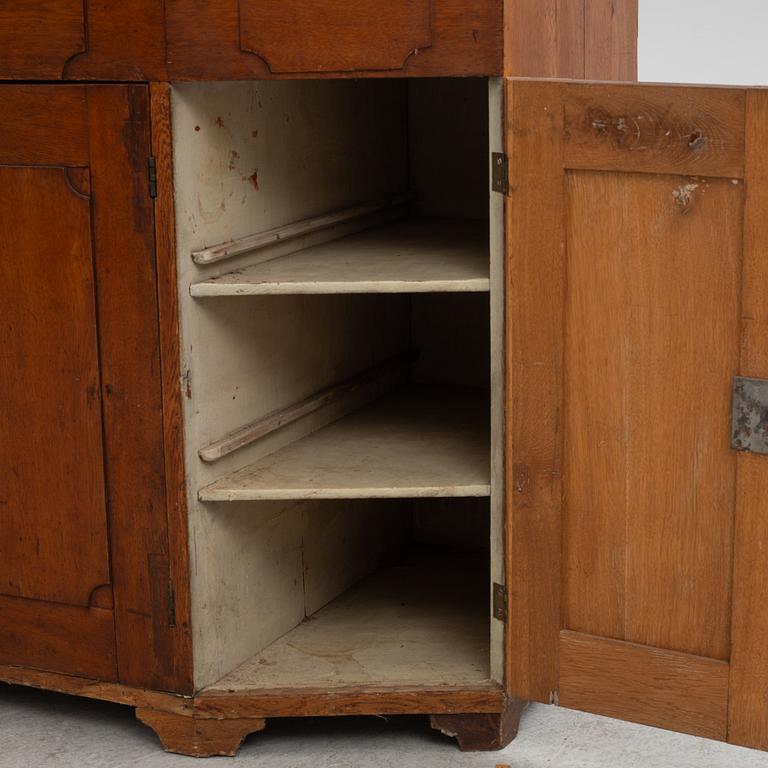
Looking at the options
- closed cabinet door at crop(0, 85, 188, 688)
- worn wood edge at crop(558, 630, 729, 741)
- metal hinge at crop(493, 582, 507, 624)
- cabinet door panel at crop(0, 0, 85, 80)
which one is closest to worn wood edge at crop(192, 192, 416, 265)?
closed cabinet door at crop(0, 85, 188, 688)

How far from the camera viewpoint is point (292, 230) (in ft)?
10.4

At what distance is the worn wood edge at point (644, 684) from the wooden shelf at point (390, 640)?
0.97ft

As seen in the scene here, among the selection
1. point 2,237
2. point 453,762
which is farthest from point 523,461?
point 2,237

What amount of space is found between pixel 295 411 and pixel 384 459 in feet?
0.83

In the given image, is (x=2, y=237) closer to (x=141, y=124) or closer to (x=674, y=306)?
(x=141, y=124)

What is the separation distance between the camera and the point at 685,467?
2.59 m

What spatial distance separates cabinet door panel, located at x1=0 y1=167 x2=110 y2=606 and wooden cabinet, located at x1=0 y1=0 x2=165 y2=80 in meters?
0.20

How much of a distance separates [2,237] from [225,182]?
1.49ft

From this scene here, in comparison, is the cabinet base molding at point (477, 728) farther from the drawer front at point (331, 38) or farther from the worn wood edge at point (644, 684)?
the drawer front at point (331, 38)

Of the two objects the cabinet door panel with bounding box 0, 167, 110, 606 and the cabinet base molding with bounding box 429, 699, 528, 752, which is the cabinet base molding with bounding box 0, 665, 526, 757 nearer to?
the cabinet base molding with bounding box 429, 699, 528, 752

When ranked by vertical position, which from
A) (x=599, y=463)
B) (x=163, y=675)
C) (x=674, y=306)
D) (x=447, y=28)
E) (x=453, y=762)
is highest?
(x=447, y=28)

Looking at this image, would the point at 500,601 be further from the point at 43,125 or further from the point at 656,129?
the point at 43,125

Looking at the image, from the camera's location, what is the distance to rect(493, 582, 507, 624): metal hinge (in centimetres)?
287

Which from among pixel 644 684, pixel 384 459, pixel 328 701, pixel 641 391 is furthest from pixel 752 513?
pixel 328 701
